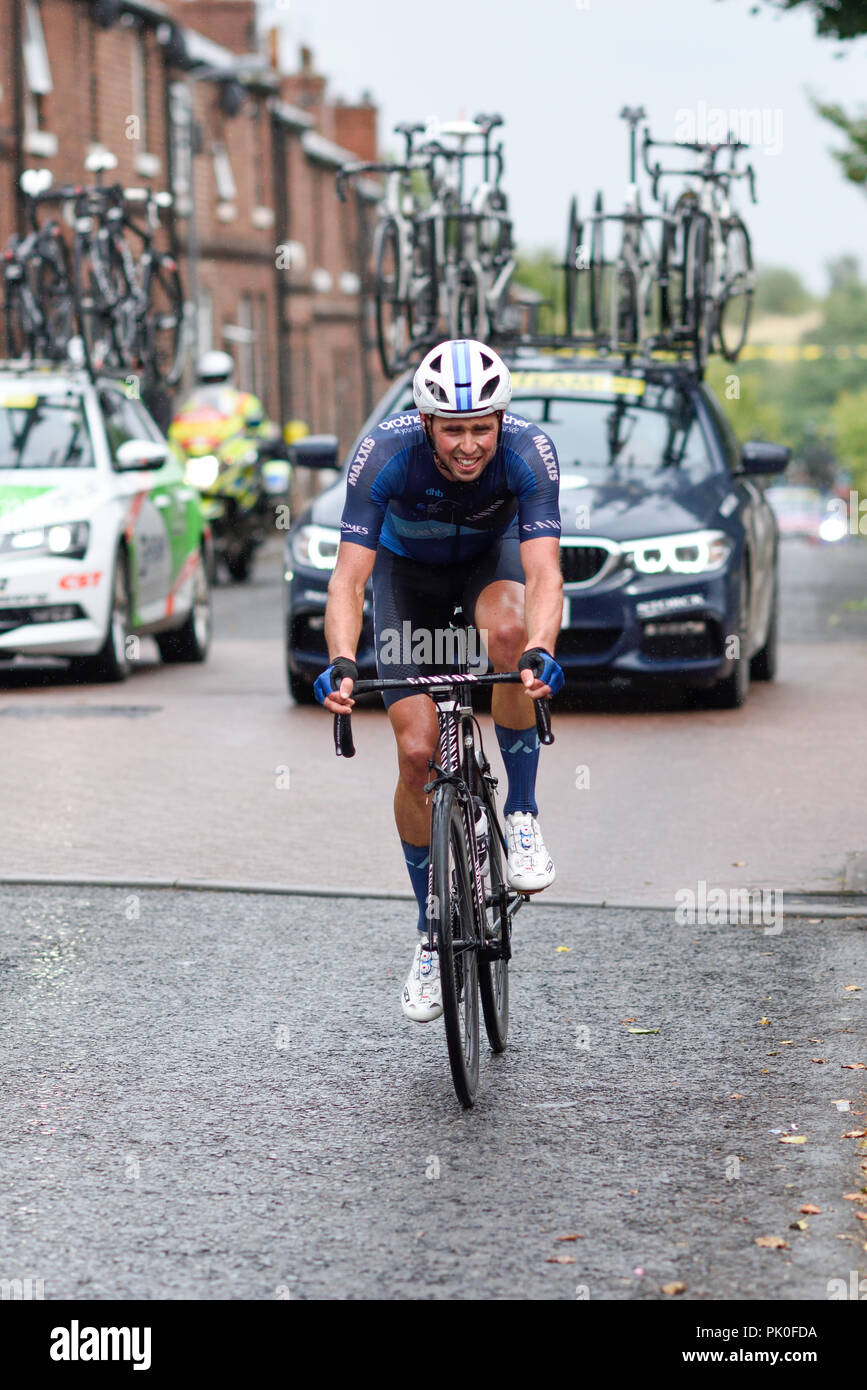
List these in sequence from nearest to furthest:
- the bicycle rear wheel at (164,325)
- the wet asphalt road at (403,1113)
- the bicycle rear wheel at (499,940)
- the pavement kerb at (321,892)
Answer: the wet asphalt road at (403,1113)
the bicycle rear wheel at (499,940)
the pavement kerb at (321,892)
the bicycle rear wheel at (164,325)

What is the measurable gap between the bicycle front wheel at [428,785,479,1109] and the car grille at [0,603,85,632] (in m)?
8.37

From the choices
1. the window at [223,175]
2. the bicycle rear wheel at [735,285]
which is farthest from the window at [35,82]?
the bicycle rear wheel at [735,285]

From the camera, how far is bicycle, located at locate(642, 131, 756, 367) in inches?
607

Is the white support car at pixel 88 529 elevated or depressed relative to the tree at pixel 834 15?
depressed

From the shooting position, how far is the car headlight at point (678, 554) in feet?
39.7

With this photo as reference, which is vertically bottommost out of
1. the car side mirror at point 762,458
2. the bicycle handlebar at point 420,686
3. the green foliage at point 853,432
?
the green foliage at point 853,432

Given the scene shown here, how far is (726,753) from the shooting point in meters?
11.2

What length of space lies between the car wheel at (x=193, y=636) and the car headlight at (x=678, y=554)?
15.6 feet

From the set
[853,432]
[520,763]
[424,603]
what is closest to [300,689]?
[520,763]

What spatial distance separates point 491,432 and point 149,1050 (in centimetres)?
181

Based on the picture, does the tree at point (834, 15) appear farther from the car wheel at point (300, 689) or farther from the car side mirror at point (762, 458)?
the car wheel at point (300, 689)

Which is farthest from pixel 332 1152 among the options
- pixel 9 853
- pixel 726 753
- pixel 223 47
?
pixel 223 47
